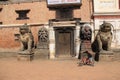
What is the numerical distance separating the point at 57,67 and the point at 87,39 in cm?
400

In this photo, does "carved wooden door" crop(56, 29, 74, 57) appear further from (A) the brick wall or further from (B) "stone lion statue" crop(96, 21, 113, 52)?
(B) "stone lion statue" crop(96, 21, 113, 52)

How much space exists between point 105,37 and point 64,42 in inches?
134

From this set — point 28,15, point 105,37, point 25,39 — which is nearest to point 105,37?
point 105,37

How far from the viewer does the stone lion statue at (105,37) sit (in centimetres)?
1927

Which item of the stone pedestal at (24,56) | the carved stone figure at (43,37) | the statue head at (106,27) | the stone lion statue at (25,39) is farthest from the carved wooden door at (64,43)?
the statue head at (106,27)

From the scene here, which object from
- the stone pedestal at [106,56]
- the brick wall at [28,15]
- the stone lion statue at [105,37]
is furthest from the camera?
the brick wall at [28,15]

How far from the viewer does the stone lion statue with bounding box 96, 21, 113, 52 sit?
1927 centimetres

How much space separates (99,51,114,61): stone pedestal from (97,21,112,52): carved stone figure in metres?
0.49

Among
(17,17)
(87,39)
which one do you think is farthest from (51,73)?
(17,17)

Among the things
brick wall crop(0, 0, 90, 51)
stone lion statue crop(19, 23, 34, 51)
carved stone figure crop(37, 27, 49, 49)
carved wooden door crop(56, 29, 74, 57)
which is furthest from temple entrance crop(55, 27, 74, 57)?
stone lion statue crop(19, 23, 34, 51)

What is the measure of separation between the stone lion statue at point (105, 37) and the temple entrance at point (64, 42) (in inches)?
98.1

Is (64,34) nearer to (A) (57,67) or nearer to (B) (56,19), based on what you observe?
(B) (56,19)

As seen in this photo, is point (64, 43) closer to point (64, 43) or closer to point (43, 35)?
point (64, 43)

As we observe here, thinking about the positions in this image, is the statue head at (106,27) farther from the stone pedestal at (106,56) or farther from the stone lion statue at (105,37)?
the stone pedestal at (106,56)
